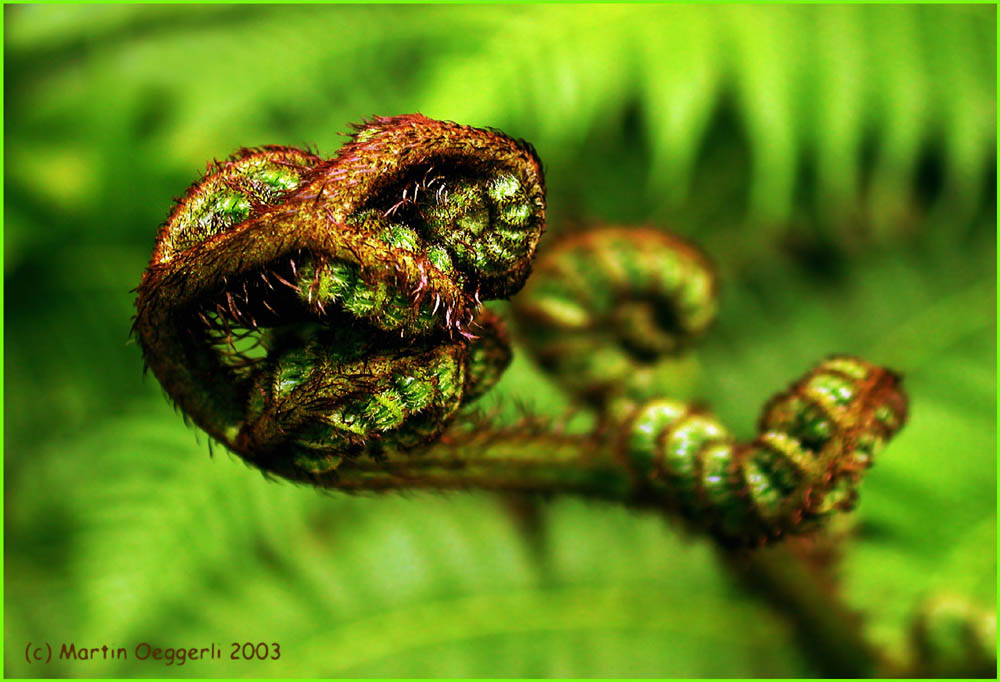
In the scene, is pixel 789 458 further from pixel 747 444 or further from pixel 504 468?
pixel 504 468

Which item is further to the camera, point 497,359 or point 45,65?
point 45,65

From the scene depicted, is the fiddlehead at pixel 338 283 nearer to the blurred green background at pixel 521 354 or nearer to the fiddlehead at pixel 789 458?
the fiddlehead at pixel 789 458

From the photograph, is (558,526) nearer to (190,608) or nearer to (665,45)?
(190,608)

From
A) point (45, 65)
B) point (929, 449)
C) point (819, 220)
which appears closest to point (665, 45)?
point (819, 220)

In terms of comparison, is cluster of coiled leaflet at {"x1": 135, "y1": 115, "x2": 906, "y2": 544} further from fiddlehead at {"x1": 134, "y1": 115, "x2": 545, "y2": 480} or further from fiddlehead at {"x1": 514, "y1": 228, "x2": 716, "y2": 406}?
fiddlehead at {"x1": 514, "y1": 228, "x2": 716, "y2": 406}

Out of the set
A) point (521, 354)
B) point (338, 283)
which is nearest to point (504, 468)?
point (338, 283)
